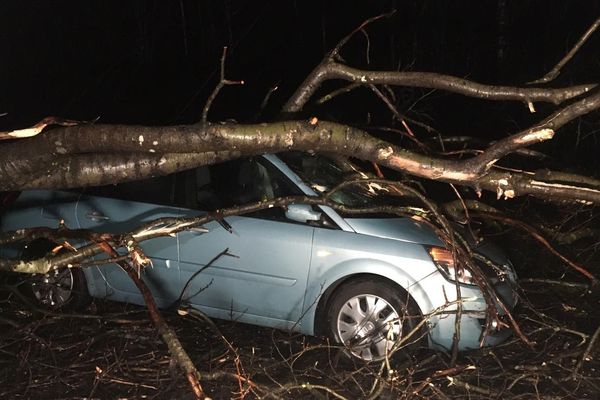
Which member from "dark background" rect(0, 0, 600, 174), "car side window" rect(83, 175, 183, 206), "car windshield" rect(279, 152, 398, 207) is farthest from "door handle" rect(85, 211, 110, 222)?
"dark background" rect(0, 0, 600, 174)

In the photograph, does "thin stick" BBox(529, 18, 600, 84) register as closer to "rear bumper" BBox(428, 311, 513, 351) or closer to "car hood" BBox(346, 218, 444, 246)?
"car hood" BBox(346, 218, 444, 246)

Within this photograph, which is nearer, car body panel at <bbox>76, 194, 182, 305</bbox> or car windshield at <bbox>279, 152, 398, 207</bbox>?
car windshield at <bbox>279, 152, 398, 207</bbox>

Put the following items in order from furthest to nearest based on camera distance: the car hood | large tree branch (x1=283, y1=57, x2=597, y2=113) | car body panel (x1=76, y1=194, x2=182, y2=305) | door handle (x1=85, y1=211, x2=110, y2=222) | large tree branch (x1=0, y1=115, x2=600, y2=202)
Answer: door handle (x1=85, y1=211, x2=110, y2=222) → car body panel (x1=76, y1=194, x2=182, y2=305) → the car hood → large tree branch (x1=283, y1=57, x2=597, y2=113) → large tree branch (x1=0, y1=115, x2=600, y2=202)

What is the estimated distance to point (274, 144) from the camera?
3148mm

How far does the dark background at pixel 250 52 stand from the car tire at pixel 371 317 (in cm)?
703

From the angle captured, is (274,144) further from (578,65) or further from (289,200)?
(578,65)

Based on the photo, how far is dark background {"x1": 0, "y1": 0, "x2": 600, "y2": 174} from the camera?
11.8m

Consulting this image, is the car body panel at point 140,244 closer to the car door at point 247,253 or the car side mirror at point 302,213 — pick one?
the car door at point 247,253

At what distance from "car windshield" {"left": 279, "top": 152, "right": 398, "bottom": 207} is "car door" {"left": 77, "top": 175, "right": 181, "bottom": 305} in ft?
3.17

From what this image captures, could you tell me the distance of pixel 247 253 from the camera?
4.20 metres

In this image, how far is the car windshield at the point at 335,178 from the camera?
4262 millimetres

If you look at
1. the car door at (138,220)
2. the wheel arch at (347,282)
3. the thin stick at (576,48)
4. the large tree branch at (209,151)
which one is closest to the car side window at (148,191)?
the car door at (138,220)

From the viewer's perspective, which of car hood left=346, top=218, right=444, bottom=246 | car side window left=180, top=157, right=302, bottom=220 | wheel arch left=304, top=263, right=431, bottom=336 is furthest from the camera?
car side window left=180, top=157, right=302, bottom=220

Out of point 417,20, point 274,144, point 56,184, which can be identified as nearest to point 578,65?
point 417,20
